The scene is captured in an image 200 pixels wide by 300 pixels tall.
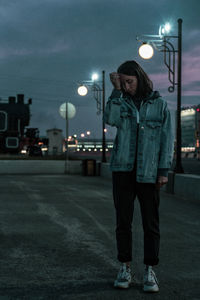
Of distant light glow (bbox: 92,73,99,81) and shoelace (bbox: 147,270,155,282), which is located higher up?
distant light glow (bbox: 92,73,99,81)

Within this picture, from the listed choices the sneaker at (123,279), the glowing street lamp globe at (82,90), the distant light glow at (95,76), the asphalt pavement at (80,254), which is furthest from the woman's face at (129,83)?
the distant light glow at (95,76)

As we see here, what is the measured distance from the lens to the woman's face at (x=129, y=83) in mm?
3671

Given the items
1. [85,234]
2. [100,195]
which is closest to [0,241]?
[85,234]

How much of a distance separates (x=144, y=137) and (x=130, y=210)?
0.64m

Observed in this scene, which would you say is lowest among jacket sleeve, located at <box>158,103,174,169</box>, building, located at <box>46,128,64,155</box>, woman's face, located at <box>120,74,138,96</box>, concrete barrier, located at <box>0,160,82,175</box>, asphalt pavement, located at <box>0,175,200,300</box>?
asphalt pavement, located at <box>0,175,200,300</box>

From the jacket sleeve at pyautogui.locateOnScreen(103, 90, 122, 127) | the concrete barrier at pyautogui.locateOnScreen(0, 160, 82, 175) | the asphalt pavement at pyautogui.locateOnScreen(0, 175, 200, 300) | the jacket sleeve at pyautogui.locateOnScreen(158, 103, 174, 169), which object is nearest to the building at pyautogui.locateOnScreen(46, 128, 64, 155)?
the concrete barrier at pyautogui.locateOnScreen(0, 160, 82, 175)

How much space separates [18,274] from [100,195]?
8.28 metres

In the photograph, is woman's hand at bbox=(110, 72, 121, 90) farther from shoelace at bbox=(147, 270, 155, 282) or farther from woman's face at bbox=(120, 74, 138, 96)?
shoelace at bbox=(147, 270, 155, 282)

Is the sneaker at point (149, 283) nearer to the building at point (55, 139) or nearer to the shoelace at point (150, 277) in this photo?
the shoelace at point (150, 277)

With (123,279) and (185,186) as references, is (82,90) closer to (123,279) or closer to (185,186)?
(185,186)

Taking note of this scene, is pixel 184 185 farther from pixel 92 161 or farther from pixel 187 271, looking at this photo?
pixel 92 161

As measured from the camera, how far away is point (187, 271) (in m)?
4.23

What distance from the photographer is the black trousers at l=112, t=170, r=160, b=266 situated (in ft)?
11.7

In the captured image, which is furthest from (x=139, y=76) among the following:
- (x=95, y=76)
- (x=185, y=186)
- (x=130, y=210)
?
(x=95, y=76)
